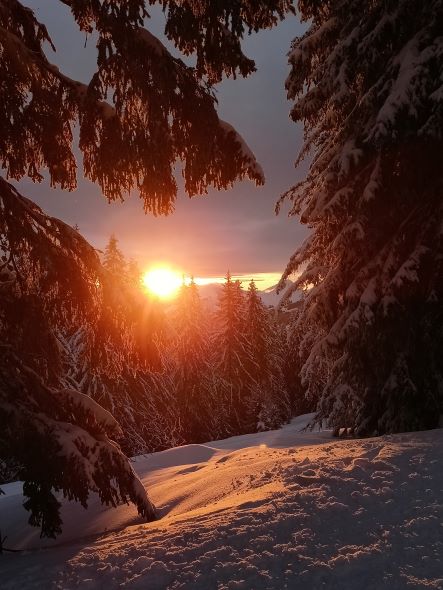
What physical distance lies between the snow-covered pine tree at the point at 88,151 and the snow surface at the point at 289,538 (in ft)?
2.49

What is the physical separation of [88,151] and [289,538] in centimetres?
393

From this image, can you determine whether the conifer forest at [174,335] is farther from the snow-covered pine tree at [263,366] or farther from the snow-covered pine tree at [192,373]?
the snow-covered pine tree at [263,366]

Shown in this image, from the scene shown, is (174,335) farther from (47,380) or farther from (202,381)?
(202,381)

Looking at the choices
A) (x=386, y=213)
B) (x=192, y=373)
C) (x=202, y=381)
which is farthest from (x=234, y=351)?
(x=386, y=213)

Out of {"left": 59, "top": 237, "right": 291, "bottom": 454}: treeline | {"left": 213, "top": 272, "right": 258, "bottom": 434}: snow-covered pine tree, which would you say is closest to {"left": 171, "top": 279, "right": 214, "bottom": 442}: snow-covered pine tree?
{"left": 59, "top": 237, "right": 291, "bottom": 454}: treeline

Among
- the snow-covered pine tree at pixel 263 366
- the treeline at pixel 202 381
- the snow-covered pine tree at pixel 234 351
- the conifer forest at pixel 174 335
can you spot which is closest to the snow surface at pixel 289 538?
the conifer forest at pixel 174 335

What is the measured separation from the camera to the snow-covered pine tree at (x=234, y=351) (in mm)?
31875

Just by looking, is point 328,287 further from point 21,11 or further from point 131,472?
point 21,11

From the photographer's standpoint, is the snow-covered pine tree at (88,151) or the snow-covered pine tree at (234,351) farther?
the snow-covered pine tree at (234,351)

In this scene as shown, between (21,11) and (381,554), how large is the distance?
5.77 m

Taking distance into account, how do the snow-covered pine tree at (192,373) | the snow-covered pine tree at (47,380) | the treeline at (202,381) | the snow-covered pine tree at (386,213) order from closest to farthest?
the snow-covered pine tree at (47,380) < the snow-covered pine tree at (386,213) < the treeline at (202,381) < the snow-covered pine tree at (192,373)

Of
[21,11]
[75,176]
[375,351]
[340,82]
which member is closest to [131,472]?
[75,176]

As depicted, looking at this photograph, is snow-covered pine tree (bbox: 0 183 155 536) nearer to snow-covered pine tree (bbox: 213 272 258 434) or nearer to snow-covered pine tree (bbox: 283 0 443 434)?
snow-covered pine tree (bbox: 283 0 443 434)

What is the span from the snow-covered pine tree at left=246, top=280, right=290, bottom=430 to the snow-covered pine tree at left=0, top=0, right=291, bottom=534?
2864 centimetres
